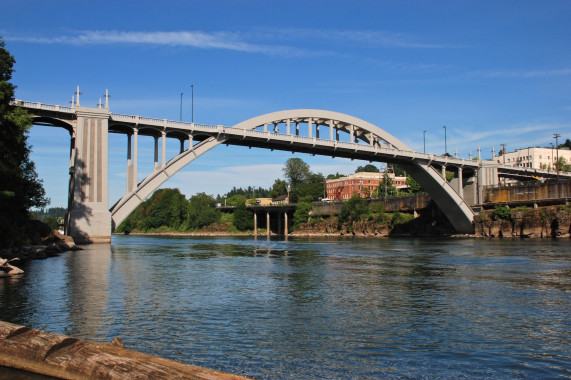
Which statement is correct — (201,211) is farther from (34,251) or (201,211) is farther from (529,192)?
(34,251)

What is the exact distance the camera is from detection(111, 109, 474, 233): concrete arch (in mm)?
49500

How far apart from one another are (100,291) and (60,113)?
112 ft

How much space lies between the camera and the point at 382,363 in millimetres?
8500

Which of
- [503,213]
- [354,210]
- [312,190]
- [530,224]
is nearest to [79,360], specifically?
[530,224]

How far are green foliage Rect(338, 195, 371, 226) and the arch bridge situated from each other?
20.5 m

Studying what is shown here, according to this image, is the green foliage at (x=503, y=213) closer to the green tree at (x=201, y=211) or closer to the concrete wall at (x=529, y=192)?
the concrete wall at (x=529, y=192)

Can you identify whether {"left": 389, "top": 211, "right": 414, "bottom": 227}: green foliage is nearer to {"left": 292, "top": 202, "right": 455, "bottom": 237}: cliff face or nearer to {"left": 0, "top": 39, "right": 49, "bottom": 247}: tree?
{"left": 292, "top": 202, "right": 455, "bottom": 237}: cliff face

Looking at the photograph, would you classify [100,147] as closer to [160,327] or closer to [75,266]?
Result: [75,266]

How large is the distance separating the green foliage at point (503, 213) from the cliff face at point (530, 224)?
0.33 m

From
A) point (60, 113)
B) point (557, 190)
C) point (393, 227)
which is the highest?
point (60, 113)

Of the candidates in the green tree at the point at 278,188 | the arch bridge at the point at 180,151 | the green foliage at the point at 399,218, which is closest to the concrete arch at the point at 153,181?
the arch bridge at the point at 180,151

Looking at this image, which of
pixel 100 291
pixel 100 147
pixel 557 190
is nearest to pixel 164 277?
pixel 100 291

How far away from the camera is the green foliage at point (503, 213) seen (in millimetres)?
69688

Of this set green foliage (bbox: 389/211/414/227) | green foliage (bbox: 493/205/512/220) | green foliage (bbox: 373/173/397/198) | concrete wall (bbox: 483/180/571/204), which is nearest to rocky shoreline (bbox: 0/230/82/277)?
green foliage (bbox: 493/205/512/220)
